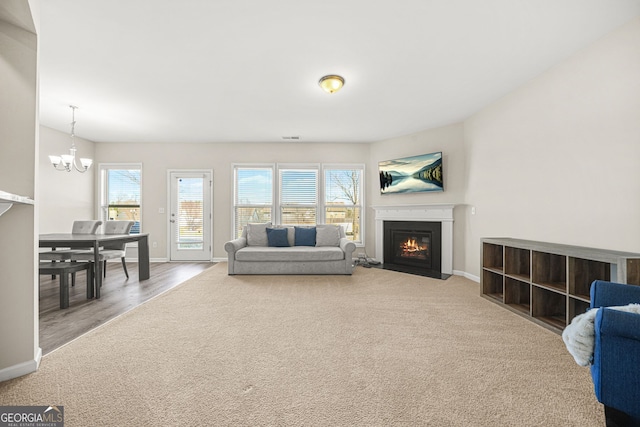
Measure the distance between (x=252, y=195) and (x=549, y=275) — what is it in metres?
5.14

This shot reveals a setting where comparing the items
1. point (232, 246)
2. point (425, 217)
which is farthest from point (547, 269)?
point (232, 246)

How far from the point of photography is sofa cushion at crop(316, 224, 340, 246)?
200 inches

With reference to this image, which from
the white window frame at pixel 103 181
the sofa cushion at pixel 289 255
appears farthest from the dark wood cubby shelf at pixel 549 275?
the white window frame at pixel 103 181

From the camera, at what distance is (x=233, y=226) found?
5918 millimetres

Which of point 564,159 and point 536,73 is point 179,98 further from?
point 564,159

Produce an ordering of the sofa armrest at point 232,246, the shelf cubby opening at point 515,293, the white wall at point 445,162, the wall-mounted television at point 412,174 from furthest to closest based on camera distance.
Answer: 1. the wall-mounted television at point 412,174
2. the white wall at point 445,162
3. the sofa armrest at point 232,246
4. the shelf cubby opening at point 515,293

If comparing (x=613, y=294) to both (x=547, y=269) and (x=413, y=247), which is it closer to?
(x=547, y=269)

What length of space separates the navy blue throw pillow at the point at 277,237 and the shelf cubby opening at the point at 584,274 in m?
3.87

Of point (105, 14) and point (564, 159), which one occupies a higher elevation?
point (105, 14)

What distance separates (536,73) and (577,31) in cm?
70

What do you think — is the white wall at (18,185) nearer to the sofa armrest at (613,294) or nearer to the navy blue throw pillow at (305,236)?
the sofa armrest at (613,294)

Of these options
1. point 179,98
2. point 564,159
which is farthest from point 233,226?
point 564,159

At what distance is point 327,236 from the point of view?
511 centimetres

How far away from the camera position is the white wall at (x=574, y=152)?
2.22m
